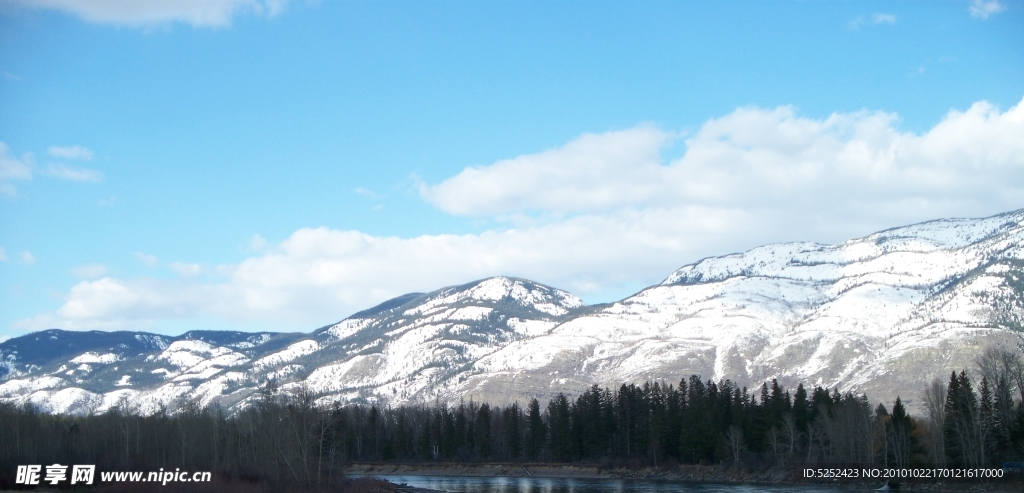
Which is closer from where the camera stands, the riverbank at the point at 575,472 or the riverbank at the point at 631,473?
the riverbank at the point at 631,473

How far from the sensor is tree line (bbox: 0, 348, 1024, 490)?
102m

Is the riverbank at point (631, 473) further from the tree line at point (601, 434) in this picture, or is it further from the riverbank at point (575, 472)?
the tree line at point (601, 434)

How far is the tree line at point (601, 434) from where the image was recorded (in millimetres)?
102500

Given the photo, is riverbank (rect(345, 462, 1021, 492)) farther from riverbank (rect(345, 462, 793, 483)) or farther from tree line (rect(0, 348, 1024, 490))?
tree line (rect(0, 348, 1024, 490))

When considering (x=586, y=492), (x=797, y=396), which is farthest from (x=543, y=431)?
(x=586, y=492)

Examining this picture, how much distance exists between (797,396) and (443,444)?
268 ft

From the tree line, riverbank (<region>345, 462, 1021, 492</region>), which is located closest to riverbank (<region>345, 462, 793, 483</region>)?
riverbank (<region>345, 462, 1021, 492</region>)

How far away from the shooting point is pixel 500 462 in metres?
179

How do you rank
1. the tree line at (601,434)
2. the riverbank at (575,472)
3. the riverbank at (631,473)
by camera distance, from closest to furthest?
the tree line at (601,434), the riverbank at (631,473), the riverbank at (575,472)

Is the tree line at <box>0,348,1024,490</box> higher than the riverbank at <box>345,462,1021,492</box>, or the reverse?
the tree line at <box>0,348,1024,490</box>

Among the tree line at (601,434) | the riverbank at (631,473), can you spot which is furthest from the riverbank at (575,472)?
the tree line at (601,434)

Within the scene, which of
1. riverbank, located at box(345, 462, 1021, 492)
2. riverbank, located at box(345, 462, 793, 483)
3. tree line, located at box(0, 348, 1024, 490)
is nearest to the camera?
tree line, located at box(0, 348, 1024, 490)

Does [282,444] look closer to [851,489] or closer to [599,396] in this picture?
[851,489]

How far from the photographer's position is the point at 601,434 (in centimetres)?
16550
